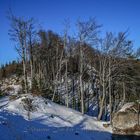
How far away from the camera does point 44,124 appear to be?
25953 millimetres

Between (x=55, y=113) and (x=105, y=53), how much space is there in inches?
478

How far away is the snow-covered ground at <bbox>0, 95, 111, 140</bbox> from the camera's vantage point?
71.9 feet

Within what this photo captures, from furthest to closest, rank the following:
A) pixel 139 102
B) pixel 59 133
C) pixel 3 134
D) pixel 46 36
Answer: pixel 46 36
pixel 139 102
pixel 59 133
pixel 3 134

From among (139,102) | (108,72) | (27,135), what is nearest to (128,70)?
(108,72)

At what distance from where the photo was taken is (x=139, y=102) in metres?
35.2

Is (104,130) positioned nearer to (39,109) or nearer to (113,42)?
(39,109)

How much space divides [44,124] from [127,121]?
10219 mm

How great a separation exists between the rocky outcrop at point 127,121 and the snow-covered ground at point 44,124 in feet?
3.47

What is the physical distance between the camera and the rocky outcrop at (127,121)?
106ft

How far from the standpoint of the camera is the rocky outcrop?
32.4 m

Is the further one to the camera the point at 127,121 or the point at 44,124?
the point at 127,121

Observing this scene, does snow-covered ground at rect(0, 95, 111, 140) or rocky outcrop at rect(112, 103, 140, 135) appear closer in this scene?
snow-covered ground at rect(0, 95, 111, 140)

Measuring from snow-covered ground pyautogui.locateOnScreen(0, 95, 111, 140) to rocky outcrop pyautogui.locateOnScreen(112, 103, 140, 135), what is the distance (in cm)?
106

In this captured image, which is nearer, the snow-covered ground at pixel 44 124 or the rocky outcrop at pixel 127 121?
the snow-covered ground at pixel 44 124
